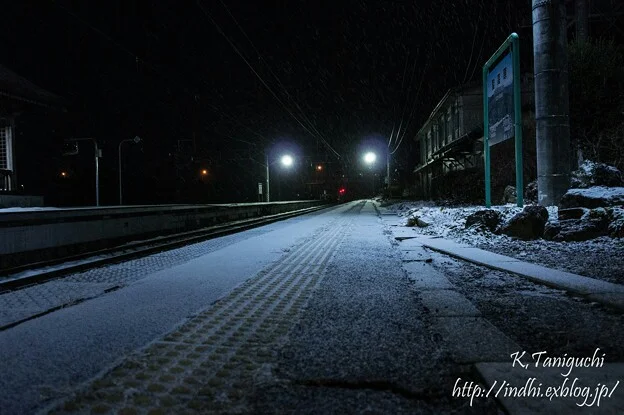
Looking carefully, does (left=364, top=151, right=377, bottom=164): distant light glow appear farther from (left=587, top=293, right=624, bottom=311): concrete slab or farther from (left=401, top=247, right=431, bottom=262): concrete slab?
(left=587, top=293, right=624, bottom=311): concrete slab

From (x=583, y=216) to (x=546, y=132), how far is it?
359 cm

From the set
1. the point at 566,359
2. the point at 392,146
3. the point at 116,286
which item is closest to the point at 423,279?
the point at 566,359

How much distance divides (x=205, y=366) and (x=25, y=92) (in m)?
15.8

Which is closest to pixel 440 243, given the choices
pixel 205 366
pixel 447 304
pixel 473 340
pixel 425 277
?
pixel 425 277

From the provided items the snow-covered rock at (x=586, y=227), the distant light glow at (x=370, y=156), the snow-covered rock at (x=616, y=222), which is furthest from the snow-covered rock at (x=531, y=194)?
the distant light glow at (x=370, y=156)

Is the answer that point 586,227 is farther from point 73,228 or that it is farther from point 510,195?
point 73,228

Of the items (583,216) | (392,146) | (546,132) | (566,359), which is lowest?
(566,359)

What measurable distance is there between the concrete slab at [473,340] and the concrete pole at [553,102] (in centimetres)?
979

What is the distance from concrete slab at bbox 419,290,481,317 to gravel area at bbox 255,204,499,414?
0.15 meters

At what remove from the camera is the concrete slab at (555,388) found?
2373 millimetres

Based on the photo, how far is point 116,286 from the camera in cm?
604

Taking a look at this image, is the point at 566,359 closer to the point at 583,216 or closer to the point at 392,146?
the point at 583,216

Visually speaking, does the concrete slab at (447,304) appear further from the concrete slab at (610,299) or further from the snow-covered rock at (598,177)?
the snow-covered rock at (598,177)

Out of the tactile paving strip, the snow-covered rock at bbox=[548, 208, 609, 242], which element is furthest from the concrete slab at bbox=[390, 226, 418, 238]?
the tactile paving strip
